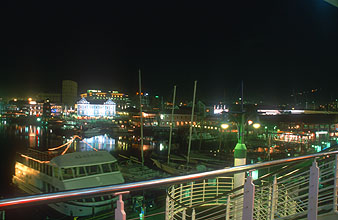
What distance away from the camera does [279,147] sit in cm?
2409

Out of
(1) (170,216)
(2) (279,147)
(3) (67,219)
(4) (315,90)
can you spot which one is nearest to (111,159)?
(3) (67,219)

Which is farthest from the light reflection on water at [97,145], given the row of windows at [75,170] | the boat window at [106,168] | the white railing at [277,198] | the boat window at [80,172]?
the white railing at [277,198]

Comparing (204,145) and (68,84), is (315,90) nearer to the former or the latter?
(204,145)

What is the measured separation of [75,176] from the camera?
9797 millimetres

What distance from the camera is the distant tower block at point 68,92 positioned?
9704 cm

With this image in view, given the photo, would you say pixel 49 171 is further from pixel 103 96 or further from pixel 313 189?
pixel 103 96

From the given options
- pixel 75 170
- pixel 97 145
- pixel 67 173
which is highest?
pixel 75 170

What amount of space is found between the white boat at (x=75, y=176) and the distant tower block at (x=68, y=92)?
300ft

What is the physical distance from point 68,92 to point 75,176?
96.9 m

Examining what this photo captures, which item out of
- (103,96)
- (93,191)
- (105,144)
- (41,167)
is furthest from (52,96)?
(93,191)

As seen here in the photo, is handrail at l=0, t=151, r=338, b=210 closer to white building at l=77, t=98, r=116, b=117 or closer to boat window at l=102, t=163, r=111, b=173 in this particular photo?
boat window at l=102, t=163, r=111, b=173

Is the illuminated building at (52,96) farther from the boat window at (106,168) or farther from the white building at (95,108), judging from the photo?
the boat window at (106,168)

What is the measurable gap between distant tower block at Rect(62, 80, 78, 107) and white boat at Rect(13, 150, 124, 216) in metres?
91.5

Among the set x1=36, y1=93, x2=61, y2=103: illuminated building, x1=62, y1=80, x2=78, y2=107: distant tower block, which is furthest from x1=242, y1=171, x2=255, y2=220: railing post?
x1=36, y1=93, x2=61, y2=103: illuminated building
